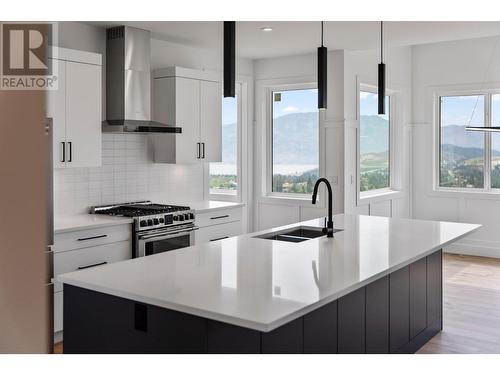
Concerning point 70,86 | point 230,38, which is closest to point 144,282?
point 230,38

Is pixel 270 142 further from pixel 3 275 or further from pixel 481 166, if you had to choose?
pixel 3 275

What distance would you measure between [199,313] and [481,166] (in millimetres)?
6373

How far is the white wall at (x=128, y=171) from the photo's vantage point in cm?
491

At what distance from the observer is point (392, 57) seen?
24.7 feet

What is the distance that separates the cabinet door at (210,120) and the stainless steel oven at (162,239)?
100 cm

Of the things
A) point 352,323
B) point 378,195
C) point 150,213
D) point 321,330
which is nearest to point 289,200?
point 378,195

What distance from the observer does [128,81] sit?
5094 mm

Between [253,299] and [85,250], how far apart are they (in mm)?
2312

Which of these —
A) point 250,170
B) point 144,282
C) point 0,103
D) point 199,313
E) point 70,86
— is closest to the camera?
point 199,313

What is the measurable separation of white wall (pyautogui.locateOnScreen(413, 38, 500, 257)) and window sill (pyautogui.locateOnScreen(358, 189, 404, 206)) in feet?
1.51

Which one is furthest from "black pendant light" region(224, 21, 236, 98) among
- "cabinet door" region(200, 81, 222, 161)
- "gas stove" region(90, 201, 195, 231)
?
"cabinet door" region(200, 81, 222, 161)

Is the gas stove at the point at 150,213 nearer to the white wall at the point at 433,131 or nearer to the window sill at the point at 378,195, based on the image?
the window sill at the point at 378,195

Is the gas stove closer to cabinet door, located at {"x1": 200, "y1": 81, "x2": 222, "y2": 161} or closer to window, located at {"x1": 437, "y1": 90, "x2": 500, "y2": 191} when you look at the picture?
cabinet door, located at {"x1": 200, "y1": 81, "x2": 222, "y2": 161}

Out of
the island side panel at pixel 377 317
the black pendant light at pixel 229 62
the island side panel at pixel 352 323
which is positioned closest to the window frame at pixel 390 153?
the island side panel at pixel 377 317
